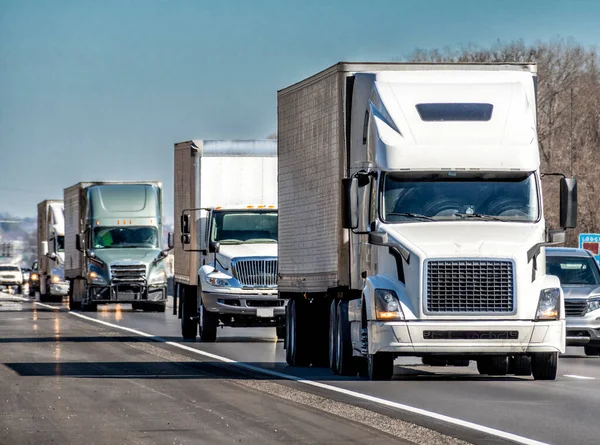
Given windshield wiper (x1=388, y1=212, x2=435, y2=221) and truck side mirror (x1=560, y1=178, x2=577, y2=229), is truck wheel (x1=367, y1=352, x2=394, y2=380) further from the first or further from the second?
truck side mirror (x1=560, y1=178, x2=577, y2=229)

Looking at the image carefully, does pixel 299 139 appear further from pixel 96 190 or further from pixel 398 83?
pixel 96 190

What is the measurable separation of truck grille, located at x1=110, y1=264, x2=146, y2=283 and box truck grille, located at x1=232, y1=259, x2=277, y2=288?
1983 centimetres

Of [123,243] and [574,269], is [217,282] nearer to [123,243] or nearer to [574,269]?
[574,269]

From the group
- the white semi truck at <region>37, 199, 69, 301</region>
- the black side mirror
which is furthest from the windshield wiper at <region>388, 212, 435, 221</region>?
the white semi truck at <region>37, 199, 69, 301</region>

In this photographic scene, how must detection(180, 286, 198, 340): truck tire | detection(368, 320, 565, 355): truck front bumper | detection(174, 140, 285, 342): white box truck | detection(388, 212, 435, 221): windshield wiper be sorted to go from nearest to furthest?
detection(368, 320, 565, 355): truck front bumper < detection(388, 212, 435, 221): windshield wiper < detection(174, 140, 285, 342): white box truck < detection(180, 286, 198, 340): truck tire

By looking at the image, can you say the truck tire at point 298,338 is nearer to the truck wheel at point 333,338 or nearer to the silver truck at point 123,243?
the truck wheel at point 333,338

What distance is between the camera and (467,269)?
1875cm

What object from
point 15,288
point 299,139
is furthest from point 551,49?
point 299,139

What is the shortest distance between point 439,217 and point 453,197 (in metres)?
0.32

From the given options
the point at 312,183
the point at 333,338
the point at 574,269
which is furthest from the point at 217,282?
the point at 333,338

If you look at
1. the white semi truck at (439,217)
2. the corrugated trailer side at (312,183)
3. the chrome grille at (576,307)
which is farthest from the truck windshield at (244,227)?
the white semi truck at (439,217)

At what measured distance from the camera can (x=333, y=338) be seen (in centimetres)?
2122

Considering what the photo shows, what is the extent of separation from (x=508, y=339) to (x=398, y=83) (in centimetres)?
340

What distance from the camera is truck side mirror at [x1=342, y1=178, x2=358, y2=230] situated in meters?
19.1
